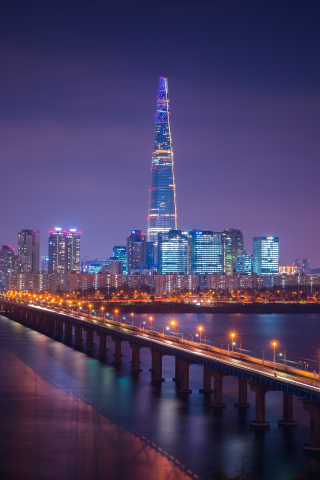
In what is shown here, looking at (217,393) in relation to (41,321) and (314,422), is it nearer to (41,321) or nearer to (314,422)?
(314,422)

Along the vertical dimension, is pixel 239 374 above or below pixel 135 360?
above

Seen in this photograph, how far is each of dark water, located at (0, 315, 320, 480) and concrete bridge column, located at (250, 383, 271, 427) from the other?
2.06 ft

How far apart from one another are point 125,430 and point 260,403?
9130mm

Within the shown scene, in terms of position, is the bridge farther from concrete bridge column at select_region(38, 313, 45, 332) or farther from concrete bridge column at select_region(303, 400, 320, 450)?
concrete bridge column at select_region(38, 313, 45, 332)

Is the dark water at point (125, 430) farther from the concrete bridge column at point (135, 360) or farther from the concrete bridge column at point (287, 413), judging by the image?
the concrete bridge column at point (135, 360)

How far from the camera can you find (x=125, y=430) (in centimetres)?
4422

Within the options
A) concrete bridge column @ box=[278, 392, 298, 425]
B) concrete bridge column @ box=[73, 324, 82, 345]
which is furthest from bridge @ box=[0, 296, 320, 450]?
concrete bridge column @ box=[73, 324, 82, 345]

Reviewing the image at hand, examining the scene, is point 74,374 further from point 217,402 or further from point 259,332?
point 259,332

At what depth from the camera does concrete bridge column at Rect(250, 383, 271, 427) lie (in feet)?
138

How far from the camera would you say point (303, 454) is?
37812 mm

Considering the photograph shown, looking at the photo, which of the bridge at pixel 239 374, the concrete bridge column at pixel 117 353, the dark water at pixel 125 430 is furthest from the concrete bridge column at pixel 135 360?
the concrete bridge column at pixel 117 353

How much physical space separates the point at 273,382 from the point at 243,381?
836 cm

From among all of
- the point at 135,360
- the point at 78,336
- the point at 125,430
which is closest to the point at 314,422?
the point at 125,430

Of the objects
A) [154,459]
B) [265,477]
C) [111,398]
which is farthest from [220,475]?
[111,398]
